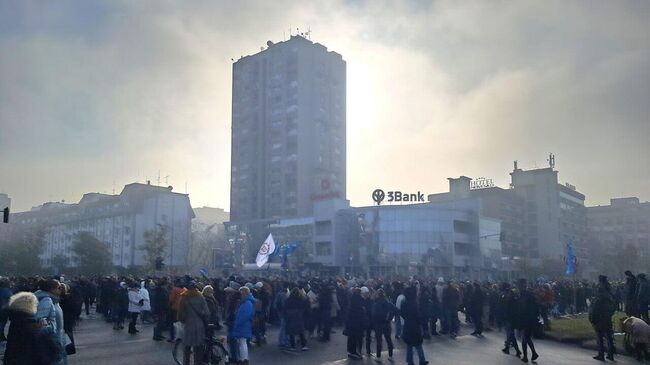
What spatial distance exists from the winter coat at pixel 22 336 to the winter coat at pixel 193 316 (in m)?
5.09

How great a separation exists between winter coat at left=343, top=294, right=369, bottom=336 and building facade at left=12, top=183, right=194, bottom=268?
89.9 meters

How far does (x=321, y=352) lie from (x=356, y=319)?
6.52ft

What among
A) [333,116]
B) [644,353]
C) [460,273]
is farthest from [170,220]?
[644,353]

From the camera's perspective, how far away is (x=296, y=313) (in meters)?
18.6

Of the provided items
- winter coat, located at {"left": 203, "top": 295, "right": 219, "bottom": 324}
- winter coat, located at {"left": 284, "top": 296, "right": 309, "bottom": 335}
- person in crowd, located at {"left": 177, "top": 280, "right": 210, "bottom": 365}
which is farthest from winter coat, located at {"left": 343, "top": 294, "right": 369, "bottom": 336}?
person in crowd, located at {"left": 177, "top": 280, "right": 210, "bottom": 365}

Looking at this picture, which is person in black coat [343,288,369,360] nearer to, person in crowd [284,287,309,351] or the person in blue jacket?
person in crowd [284,287,309,351]

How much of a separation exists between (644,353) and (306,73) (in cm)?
10647

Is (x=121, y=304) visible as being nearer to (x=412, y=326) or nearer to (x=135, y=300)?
(x=135, y=300)

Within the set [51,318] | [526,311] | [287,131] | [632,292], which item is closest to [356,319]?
[526,311]

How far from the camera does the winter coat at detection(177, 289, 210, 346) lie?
12.4m

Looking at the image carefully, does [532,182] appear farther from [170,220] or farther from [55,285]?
[55,285]

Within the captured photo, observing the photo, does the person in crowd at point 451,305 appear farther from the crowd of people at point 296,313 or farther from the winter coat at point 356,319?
the winter coat at point 356,319

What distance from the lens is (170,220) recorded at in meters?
112

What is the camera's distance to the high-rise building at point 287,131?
11638cm
